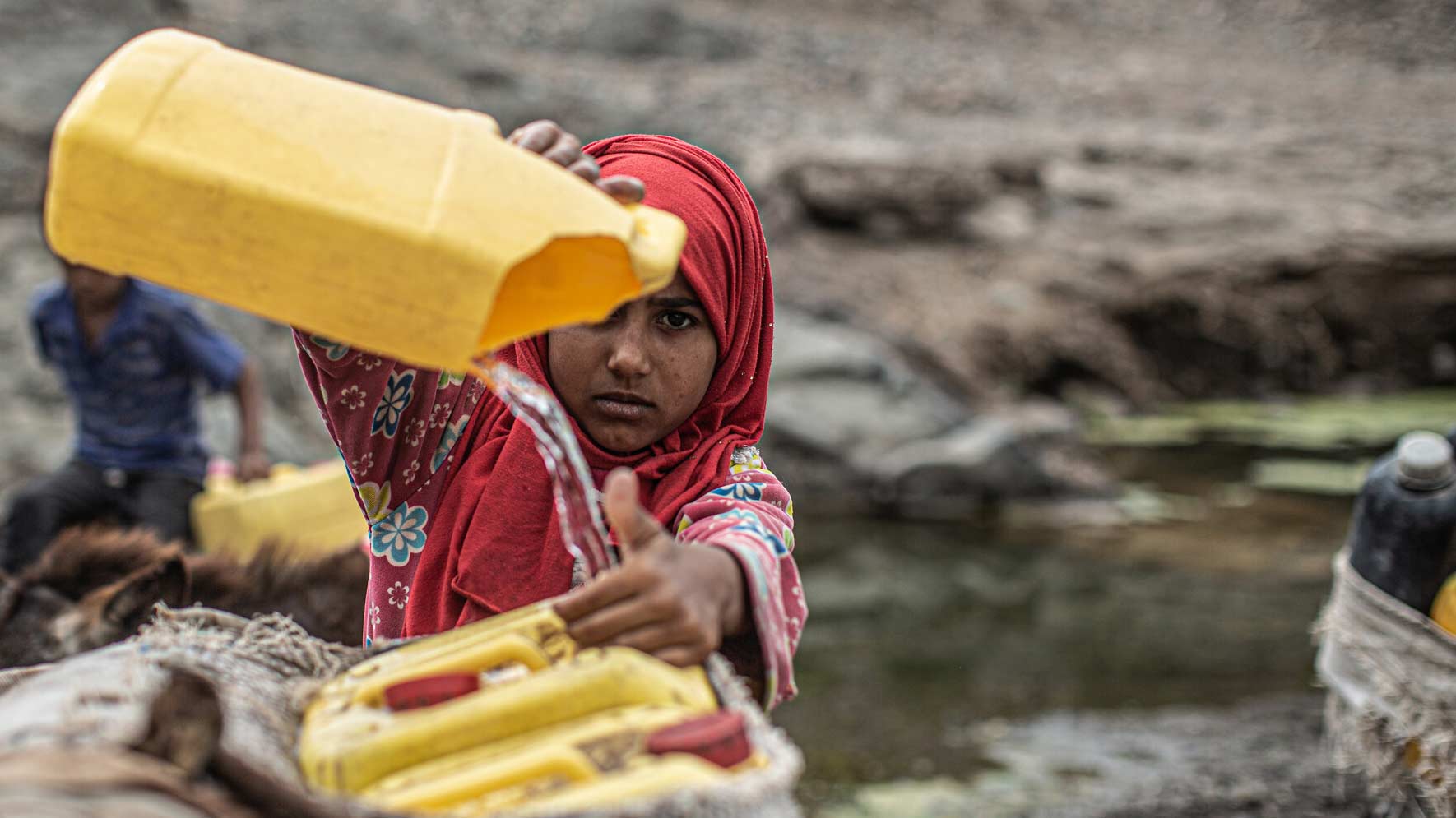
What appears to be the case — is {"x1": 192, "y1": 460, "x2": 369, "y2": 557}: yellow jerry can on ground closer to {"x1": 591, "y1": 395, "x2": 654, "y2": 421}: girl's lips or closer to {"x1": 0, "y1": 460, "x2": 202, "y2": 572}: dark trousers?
{"x1": 0, "y1": 460, "x2": 202, "y2": 572}: dark trousers

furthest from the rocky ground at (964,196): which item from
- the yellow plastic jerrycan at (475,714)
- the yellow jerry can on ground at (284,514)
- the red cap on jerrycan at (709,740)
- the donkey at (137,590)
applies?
the red cap on jerrycan at (709,740)

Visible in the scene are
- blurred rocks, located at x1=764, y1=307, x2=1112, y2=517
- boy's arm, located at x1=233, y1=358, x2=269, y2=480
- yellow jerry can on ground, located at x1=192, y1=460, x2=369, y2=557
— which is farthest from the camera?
blurred rocks, located at x1=764, y1=307, x2=1112, y2=517

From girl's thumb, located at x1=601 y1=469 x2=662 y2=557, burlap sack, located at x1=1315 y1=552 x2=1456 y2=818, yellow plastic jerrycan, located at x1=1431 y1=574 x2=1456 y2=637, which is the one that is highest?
girl's thumb, located at x1=601 y1=469 x2=662 y2=557

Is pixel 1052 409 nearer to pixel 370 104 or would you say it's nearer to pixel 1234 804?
pixel 1234 804

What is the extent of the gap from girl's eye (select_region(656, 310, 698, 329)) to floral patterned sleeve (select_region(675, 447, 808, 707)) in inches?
8.0

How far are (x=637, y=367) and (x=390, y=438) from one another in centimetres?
35

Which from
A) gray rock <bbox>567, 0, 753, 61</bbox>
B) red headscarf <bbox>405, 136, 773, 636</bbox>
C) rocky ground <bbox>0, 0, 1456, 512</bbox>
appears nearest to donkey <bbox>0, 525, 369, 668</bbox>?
red headscarf <bbox>405, 136, 773, 636</bbox>

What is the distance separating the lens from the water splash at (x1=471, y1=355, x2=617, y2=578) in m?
1.39

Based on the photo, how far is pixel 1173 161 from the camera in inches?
540

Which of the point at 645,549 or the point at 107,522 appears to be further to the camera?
the point at 107,522

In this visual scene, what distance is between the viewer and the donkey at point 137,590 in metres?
2.54

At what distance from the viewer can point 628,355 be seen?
1.72m

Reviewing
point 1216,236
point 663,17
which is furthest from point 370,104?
point 663,17

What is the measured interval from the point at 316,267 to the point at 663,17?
49.7 ft
